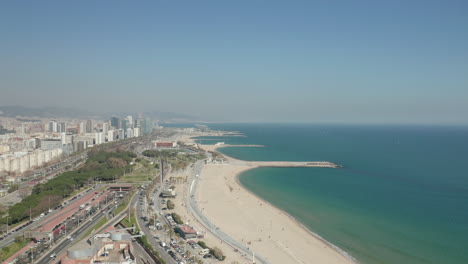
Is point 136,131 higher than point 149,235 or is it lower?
higher

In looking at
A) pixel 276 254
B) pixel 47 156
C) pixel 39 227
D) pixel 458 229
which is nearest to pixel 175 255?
pixel 276 254

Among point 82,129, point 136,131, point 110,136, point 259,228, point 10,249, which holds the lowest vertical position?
point 259,228

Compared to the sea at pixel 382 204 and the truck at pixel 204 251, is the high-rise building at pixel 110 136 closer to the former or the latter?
the sea at pixel 382 204

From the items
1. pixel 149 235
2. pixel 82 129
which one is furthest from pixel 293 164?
pixel 82 129

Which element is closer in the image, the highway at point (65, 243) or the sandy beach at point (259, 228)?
the highway at point (65, 243)

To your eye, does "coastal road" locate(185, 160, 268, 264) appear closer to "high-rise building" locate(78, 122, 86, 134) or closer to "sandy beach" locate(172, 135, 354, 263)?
"sandy beach" locate(172, 135, 354, 263)

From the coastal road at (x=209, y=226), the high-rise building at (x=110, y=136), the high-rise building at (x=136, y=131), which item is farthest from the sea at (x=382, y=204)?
the high-rise building at (x=136, y=131)

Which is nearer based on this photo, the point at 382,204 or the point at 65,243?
the point at 65,243

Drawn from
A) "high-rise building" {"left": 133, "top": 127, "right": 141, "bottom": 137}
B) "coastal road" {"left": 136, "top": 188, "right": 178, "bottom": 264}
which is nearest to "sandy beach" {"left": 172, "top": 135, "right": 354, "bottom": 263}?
"coastal road" {"left": 136, "top": 188, "right": 178, "bottom": 264}

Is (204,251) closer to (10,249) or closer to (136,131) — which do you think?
(10,249)
